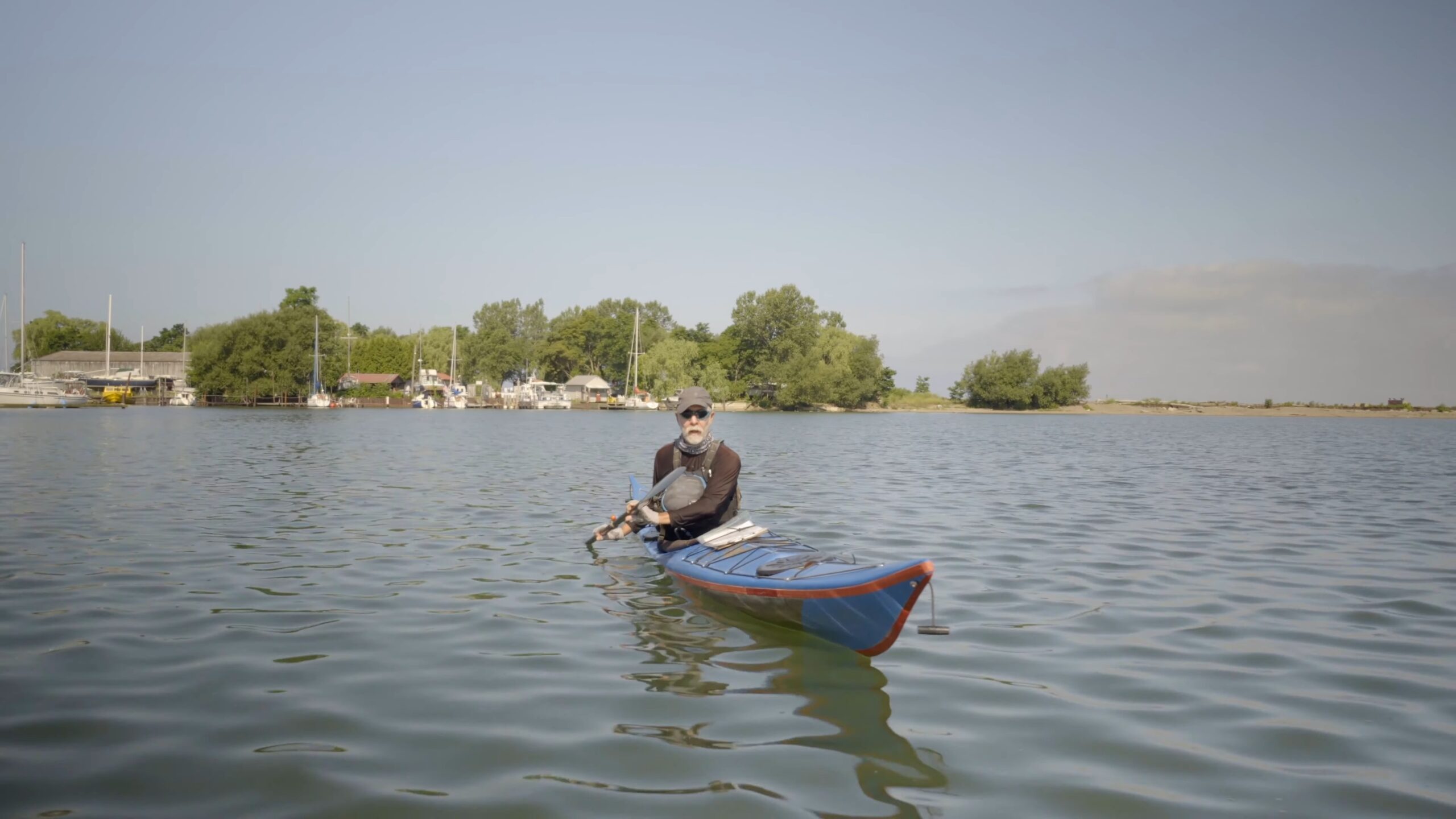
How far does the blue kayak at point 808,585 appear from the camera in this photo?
20.1 ft

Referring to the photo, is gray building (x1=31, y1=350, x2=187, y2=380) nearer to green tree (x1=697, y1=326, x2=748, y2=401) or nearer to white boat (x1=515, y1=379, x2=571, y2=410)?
white boat (x1=515, y1=379, x2=571, y2=410)

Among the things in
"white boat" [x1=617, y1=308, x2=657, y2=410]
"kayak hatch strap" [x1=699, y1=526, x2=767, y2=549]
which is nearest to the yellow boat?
"white boat" [x1=617, y1=308, x2=657, y2=410]

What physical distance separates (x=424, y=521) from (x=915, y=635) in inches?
367

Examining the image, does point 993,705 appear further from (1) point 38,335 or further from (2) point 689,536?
(1) point 38,335

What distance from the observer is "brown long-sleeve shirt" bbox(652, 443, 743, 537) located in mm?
9047

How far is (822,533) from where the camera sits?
13.2 metres

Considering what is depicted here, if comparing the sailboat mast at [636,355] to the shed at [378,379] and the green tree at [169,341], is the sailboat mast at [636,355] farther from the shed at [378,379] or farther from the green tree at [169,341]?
the green tree at [169,341]

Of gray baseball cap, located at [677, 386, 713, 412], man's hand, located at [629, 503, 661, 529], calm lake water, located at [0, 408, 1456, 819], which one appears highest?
gray baseball cap, located at [677, 386, 713, 412]

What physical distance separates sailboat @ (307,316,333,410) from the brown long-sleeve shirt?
3203 inches

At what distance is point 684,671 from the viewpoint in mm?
6582

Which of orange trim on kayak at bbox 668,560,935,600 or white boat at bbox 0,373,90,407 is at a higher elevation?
white boat at bbox 0,373,90,407

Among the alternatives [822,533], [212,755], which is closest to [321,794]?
[212,755]

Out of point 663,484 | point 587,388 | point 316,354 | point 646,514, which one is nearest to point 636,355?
point 587,388

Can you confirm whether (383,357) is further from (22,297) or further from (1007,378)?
(1007,378)
